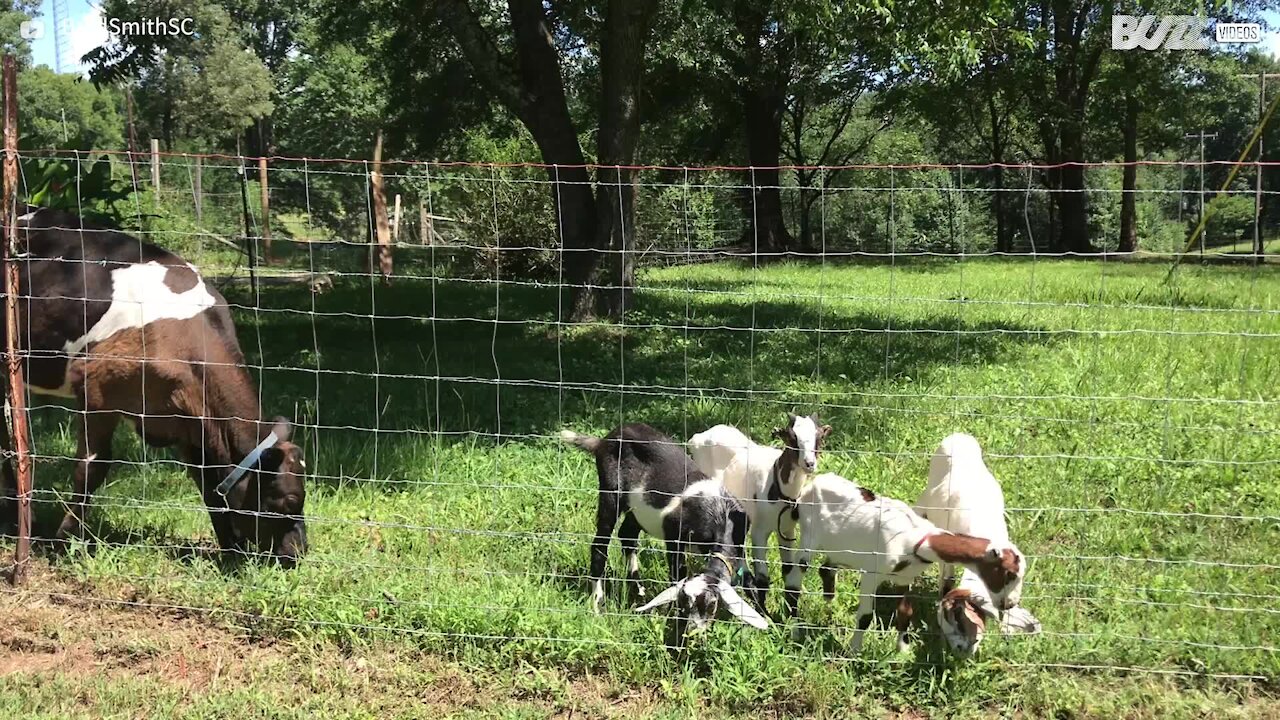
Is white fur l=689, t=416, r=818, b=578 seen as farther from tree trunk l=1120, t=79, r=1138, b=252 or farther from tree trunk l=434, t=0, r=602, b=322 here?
tree trunk l=1120, t=79, r=1138, b=252

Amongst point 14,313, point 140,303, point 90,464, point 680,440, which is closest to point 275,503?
point 90,464

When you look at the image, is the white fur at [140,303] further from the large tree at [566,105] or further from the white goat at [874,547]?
the large tree at [566,105]

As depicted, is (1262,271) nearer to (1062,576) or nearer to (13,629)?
(1062,576)

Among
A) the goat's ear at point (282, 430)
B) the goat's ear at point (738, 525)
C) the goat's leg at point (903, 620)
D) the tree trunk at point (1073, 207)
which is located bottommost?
the goat's leg at point (903, 620)

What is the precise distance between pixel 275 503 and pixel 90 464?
114 cm

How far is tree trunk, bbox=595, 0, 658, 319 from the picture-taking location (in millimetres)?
9583

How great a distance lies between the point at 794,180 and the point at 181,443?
2784cm

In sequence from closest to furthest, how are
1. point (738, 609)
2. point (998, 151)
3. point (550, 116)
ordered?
point (738, 609), point (550, 116), point (998, 151)

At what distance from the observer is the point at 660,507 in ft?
13.2

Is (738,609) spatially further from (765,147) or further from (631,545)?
(765,147)

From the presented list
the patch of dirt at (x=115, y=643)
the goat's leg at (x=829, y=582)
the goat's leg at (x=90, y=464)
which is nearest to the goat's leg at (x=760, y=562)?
the goat's leg at (x=829, y=582)

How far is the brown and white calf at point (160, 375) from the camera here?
4.45m

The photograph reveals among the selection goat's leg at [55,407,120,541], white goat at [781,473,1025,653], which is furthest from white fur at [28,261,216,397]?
Answer: white goat at [781,473,1025,653]

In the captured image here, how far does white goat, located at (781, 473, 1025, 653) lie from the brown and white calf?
97.5 inches
